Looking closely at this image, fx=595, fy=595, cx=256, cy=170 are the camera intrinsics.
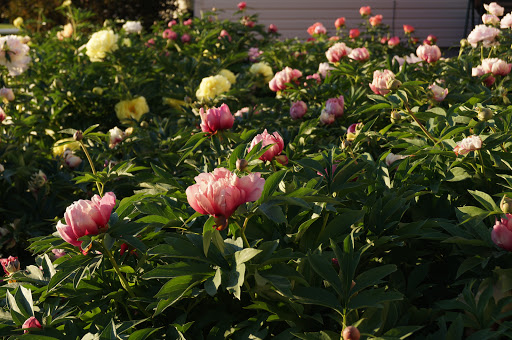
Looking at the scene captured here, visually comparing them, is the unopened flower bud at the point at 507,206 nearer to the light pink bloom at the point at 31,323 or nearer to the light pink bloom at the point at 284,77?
the light pink bloom at the point at 31,323

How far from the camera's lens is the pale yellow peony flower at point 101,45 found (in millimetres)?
3574

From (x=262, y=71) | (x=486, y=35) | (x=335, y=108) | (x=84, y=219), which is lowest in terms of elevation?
(x=262, y=71)

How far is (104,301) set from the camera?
1126 millimetres

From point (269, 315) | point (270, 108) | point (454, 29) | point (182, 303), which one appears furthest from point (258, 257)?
point (454, 29)

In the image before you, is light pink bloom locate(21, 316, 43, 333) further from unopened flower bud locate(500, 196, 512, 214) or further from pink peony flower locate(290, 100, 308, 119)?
pink peony flower locate(290, 100, 308, 119)

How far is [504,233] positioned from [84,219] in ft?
2.37

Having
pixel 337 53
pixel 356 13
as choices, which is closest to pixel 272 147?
pixel 337 53

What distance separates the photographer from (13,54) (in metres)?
3.02

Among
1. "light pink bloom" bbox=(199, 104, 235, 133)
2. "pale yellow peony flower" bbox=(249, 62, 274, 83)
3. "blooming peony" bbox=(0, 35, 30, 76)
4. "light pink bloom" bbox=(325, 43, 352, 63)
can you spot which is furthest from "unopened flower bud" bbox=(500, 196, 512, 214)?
"pale yellow peony flower" bbox=(249, 62, 274, 83)

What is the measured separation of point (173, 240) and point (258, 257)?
0.47ft

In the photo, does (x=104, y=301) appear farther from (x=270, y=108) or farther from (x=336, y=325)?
(x=270, y=108)

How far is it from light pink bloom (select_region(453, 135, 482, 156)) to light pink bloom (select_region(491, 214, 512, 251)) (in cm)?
26

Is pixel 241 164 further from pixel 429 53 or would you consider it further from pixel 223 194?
pixel 429 53

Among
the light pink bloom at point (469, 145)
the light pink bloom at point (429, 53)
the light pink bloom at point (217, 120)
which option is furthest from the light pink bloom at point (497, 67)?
the light pink bloom at point (217, 120)
